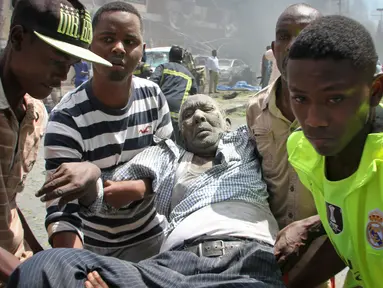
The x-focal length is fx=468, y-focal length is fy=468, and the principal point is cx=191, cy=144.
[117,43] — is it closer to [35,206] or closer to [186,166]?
[186,166]

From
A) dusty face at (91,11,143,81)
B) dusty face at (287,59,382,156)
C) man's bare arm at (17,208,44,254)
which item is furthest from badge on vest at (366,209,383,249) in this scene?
man's bare arm at (17,208,44,254)

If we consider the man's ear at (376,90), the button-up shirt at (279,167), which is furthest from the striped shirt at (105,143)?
the man's ear at (376,90)

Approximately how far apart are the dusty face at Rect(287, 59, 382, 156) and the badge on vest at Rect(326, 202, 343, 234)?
0.73ft

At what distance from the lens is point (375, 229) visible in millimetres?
1587

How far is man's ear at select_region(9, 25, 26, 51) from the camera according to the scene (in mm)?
1961

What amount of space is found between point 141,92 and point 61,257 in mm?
1158

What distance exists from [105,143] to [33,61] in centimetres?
60

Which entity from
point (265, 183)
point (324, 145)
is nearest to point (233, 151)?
point (265, 183)

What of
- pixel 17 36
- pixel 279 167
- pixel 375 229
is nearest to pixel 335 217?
pixel 375 229

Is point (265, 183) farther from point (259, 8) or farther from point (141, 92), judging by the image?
point (259, 8)

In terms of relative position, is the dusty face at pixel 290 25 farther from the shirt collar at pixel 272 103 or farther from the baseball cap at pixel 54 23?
the baseball cap at pixel 54 23

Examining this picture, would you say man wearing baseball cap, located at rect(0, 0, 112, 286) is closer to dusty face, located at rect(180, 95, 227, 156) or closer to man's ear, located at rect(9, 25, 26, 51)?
man's ear, located at rect(9, 25, 26, 51)

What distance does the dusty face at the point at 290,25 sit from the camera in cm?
271

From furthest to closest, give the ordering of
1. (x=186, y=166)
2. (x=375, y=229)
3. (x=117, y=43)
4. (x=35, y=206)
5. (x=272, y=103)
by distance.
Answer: (x=35, y=206)
(x=186, y=166)
(x=272, y=103)
(x=117, y=43)
(x=375, y=229)
